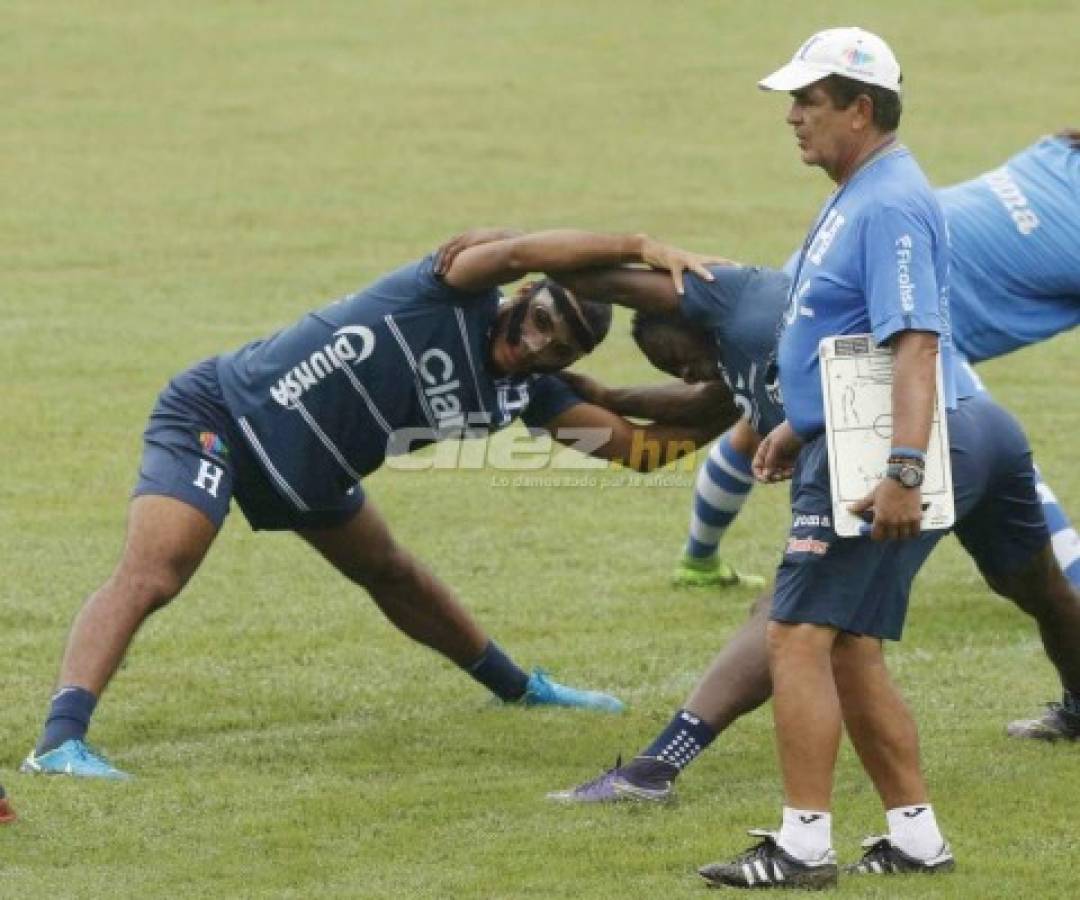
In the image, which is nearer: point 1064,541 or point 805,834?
point 805,834

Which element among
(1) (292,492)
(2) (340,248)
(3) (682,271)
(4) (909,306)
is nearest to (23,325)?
(2) (340,248)

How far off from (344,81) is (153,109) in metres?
2.57

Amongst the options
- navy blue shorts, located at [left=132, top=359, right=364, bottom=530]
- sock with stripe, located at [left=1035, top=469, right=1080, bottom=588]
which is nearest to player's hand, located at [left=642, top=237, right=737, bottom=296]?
navy blue shorts, located at [left=132, top=359, right=364, bottom=530]

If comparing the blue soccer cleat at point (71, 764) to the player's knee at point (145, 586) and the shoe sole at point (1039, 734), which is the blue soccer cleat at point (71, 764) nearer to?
the player's knee at point (145, 586)

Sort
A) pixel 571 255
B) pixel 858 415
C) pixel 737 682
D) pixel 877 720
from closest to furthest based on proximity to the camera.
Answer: pixel 858 415 → pixel 877 720 → pixel 737 682 → pixel 571 255

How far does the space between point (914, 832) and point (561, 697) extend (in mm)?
2609

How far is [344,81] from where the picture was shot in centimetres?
2897

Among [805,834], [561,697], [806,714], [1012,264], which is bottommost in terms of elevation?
[561,697]

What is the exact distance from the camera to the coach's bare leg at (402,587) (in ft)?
30.2

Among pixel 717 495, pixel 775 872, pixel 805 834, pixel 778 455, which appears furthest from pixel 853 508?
pixel 717 495

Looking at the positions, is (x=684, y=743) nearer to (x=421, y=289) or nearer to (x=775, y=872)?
(x=775, y=872)

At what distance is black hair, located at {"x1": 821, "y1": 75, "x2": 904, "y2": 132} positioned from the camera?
6793 mm

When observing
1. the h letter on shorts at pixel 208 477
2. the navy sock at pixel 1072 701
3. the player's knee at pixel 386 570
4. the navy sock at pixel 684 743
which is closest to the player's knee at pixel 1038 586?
the navy sock at pixel 1072 701

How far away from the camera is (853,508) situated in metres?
6.64
